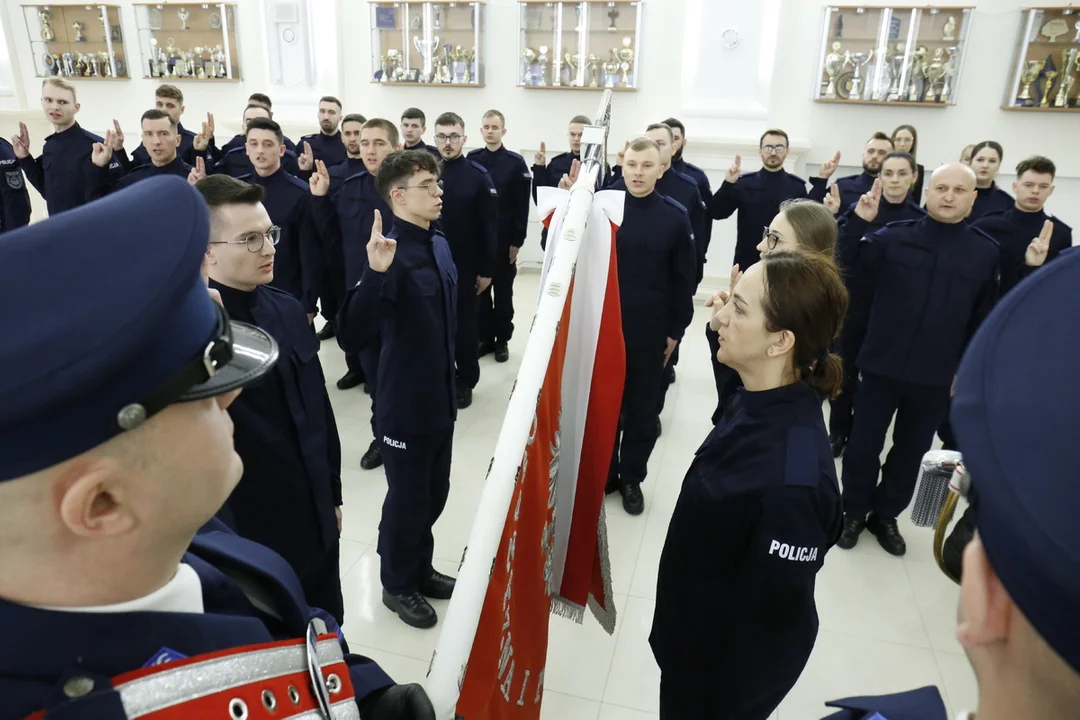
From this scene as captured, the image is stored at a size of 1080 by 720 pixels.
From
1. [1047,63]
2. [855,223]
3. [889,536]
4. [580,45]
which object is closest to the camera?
[889,536]

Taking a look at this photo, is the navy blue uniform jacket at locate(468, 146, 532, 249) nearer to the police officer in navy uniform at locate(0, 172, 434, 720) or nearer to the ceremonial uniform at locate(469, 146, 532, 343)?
the ceremonial uniform at locate(469, 146, 532, 343)

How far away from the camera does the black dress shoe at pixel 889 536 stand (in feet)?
10.4

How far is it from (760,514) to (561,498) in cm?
65

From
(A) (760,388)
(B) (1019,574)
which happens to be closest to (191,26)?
(A) (760,388)

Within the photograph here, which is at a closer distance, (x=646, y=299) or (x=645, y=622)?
(x=645, y=622)

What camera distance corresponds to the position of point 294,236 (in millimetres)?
4359

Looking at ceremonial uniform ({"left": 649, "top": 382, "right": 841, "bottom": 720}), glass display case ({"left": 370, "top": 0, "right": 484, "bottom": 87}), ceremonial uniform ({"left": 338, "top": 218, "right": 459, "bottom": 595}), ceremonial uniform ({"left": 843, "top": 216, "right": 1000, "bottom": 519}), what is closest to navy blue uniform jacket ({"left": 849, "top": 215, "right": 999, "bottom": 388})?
ceremonial uniform ({"left": 843, "top": 216, "right": 1000, "bottom": 519})

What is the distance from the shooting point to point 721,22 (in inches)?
248

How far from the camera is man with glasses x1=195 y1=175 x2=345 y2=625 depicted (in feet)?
5.79

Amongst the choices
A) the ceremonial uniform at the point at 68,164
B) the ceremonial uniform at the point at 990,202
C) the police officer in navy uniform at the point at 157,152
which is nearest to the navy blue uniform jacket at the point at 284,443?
the police officer in navy uniform at the point at 157,152

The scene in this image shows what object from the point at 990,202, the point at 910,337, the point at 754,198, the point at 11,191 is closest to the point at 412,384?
the point at 910,337

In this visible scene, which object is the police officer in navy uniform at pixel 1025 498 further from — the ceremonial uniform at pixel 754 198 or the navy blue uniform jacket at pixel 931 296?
the ceremonial uniform at pixel 754 198

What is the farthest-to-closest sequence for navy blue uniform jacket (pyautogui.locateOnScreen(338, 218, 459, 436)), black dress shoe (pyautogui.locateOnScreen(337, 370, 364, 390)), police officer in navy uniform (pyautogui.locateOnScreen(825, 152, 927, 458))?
black dress shoe (pyautogui.locateOnScreen(337, 370, 364, 390)) < police officer in navy uniform (pyautogui.locateOnScreen(825, 152, 927, 458)) < navy blue uniform jacket (pyautogui.locateOnScreen(338, 218, 459, 436))

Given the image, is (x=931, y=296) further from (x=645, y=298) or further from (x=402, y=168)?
(x=402, y=168)
